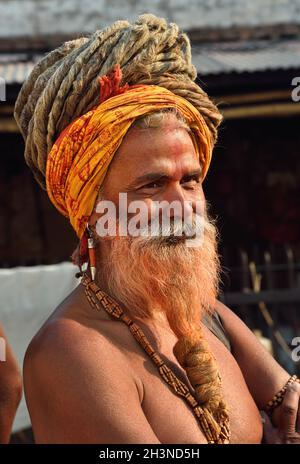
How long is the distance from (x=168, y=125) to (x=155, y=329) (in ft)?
1.98

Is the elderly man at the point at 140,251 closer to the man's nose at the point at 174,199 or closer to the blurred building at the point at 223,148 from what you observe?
the man's nose at the point at 174,199

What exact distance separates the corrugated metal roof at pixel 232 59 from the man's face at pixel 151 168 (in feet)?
16.1

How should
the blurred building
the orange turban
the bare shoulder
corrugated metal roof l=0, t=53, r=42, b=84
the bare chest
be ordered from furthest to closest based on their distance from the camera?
the blurred building < corrugated metal roof l=0, t=53, r=42, b=84 < the orange turban < the bare chest < the bare shoulder

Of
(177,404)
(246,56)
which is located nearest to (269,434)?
(177,404)

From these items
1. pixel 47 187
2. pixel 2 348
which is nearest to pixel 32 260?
pixel 2 348

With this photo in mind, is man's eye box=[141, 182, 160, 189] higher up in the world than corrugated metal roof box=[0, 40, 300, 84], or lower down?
lower down

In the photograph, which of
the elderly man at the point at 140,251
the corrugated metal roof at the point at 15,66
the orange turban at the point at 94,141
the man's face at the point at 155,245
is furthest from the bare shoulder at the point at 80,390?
the corrugated metal roof at the point at 15,66

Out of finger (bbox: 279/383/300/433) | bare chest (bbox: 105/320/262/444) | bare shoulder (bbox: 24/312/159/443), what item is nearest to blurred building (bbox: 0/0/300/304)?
finger (bbox: 279/383/300/433)

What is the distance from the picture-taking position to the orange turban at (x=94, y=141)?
243cm

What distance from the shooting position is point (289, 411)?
2.59 m

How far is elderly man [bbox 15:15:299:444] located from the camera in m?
2.28

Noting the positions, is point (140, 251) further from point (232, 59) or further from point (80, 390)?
Answer: point (232, 59)

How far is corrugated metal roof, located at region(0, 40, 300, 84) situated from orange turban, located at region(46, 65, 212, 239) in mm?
4816

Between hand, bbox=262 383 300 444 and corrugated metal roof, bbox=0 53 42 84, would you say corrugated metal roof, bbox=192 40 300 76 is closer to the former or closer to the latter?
corrugated metal roof, bbox=0 53 42 84
